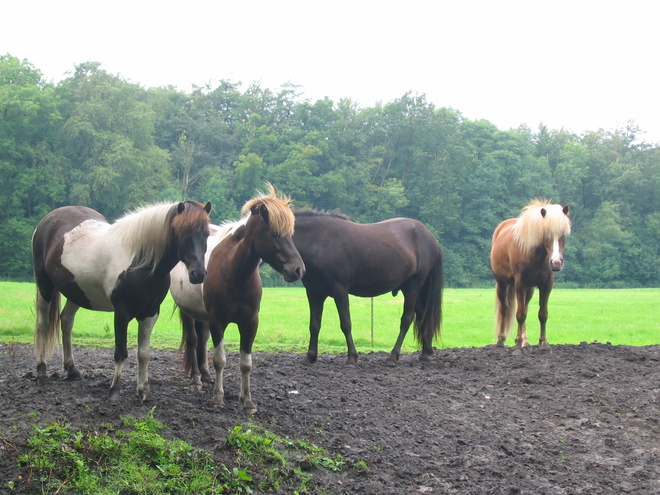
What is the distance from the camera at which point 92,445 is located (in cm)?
397

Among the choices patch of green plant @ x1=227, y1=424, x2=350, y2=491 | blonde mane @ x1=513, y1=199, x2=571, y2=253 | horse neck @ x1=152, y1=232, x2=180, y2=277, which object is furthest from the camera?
blonde mane @ x1=513, y1=199, x2=571, y2=253

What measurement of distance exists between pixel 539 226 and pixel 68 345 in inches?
281

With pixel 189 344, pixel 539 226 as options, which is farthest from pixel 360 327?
pixel 189 344

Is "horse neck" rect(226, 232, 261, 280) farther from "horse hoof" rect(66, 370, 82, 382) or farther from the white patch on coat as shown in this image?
"horse hoof" rect(66, 370, 82, 382)

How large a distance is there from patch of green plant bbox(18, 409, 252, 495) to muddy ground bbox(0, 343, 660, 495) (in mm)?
154

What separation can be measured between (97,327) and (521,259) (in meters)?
9.35

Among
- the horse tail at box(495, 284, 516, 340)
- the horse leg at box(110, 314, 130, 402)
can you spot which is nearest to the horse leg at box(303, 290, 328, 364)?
the horse leg at box(110, 314, 130, 402)

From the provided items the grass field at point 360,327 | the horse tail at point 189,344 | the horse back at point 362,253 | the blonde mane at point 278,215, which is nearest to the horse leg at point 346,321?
the horse back at point 362,253

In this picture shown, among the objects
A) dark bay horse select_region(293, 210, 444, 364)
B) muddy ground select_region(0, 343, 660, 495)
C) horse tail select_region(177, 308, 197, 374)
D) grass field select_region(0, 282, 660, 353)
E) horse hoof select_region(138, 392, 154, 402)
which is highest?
dark bay horse select_region(293, 210, 444, 364)

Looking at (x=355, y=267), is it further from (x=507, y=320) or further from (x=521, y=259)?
(x=507, y=320)

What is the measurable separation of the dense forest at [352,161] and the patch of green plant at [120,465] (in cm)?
3388

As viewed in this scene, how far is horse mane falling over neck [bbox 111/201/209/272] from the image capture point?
16.6 feet

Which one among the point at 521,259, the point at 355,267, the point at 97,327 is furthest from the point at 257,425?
the point at 97,327

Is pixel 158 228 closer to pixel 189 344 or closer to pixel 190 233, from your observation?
pixel 190 233
